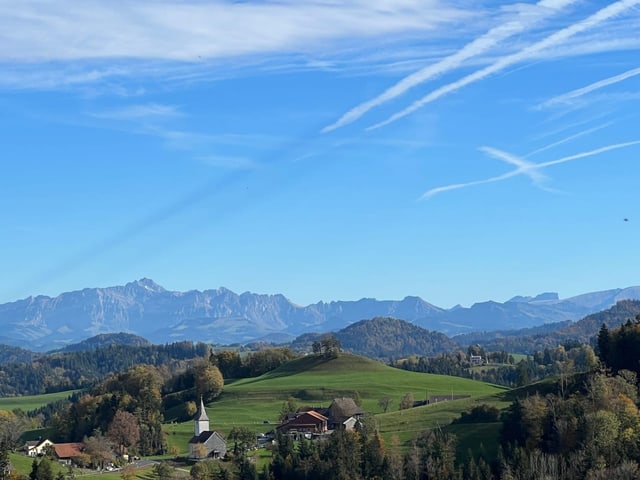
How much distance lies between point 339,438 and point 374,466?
691 cm

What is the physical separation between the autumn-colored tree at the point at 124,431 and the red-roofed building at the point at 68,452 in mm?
6963

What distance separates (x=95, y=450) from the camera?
132 meters

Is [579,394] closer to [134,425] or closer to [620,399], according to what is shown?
[620,399]

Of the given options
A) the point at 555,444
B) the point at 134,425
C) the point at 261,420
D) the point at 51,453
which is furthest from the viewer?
the point at 261,420

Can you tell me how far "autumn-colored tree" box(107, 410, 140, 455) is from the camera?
143 metres

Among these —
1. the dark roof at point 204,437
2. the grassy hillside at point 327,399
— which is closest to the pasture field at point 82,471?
the dark roof at point 204,437

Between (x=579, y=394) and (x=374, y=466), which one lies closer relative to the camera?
(x=374, y=466)

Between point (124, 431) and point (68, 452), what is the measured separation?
13.2 m

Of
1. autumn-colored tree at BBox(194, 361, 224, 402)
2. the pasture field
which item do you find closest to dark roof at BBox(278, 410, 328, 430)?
the pasture field

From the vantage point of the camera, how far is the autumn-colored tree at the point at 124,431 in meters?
143

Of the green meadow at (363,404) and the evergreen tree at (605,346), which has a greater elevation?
the evergreen tree at (605,346)

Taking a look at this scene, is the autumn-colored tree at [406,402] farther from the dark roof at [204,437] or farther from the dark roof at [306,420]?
the dark roof at [204,437]

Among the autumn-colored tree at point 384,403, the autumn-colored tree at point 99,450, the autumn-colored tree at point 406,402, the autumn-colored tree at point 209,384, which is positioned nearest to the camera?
the autumn-colored tree at point 99,450

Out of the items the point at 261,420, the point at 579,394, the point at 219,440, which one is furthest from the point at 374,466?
the point at 261,420
